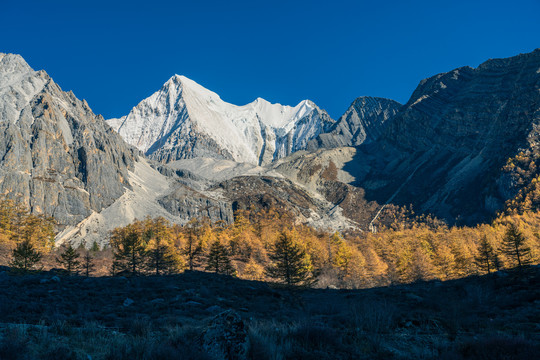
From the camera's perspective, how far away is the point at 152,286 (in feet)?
79.1

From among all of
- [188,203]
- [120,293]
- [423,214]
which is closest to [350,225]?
[423,214]

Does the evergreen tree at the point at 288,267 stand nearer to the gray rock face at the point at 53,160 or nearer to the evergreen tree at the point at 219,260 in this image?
the evergreen tree at the point at 219,260

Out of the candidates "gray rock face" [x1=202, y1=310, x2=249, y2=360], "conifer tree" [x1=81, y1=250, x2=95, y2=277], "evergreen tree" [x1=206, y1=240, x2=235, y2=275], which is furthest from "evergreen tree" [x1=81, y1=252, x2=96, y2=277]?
"gray rock face" [x1=202, y1=310, x2=249, y2=360]

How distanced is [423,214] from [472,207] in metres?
28.0

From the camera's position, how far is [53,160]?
15700cm

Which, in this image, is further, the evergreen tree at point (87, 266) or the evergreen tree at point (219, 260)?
the evergreen tree at point (87, 266)

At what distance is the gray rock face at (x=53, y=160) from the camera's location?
137 m

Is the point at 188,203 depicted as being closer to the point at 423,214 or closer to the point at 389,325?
the point at 423,214

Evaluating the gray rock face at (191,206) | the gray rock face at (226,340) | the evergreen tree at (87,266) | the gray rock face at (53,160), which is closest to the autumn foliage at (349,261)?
the evergreen tree at (87,266)

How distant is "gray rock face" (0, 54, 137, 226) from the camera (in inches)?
5399

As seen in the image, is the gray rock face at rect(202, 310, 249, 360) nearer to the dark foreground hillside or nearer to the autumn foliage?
the dark foreground hillside

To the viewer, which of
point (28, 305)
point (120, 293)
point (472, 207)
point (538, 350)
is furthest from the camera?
point (472, 207)

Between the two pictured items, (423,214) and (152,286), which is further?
(423,214)

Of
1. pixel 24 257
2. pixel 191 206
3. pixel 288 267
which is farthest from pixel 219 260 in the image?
pixel 191 206
